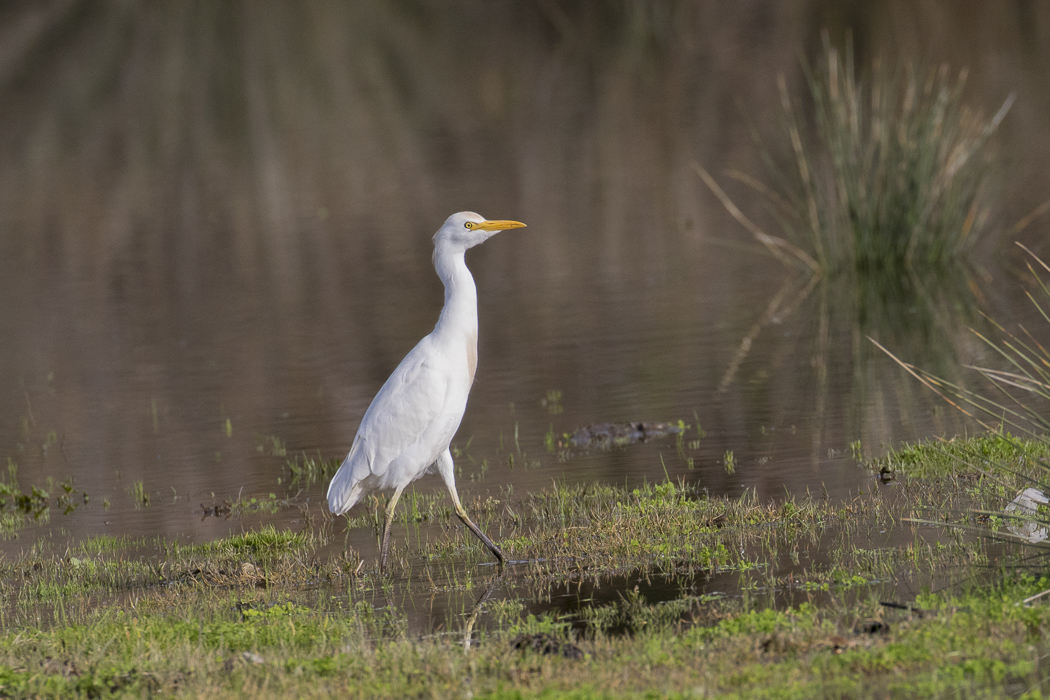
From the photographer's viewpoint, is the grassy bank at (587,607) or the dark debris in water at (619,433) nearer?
the grassy bank at (587,607)

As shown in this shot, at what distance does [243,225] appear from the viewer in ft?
103

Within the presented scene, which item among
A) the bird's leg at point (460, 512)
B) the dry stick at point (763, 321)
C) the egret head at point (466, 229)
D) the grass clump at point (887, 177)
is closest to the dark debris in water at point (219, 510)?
the bird's leg at point (460, 512)

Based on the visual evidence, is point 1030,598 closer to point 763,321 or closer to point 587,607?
point 587,607

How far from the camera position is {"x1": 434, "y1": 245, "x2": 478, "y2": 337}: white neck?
8.44m

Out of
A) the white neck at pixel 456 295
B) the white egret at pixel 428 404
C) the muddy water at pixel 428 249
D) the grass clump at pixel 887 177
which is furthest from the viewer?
the grass clump at pixel 887 177

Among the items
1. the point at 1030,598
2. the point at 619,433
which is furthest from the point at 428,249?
the point at 1030,598

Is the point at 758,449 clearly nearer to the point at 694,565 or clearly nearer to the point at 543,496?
the point at 543,496

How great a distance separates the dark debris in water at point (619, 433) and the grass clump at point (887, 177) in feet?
19.1

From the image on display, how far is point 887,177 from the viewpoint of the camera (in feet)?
55.5

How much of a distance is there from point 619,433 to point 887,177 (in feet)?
22.8

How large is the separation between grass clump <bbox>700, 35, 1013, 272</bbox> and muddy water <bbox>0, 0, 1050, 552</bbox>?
680 millimetres

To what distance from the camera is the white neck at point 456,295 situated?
8438 millimetres

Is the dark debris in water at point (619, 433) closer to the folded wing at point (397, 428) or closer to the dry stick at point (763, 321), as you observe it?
the dry stick at point (763, 321)

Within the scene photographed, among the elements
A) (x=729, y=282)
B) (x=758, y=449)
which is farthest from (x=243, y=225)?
(x=758, y=449)
